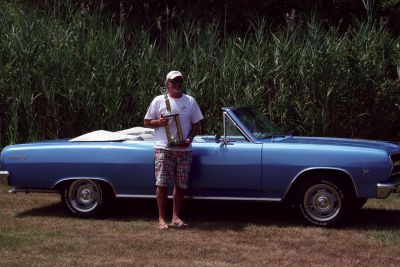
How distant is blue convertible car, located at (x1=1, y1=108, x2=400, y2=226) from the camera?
7.14 m

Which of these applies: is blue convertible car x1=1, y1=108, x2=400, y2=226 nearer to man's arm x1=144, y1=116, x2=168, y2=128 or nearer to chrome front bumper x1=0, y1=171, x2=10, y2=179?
chrome front bumper x1=0, y1=171, x2=10, y2=179

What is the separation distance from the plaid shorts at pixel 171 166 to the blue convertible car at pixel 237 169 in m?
0.21

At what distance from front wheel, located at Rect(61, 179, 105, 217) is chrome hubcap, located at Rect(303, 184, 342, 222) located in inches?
85.6

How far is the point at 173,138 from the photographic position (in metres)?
7.21

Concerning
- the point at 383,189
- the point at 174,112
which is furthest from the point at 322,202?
the point at 174,112

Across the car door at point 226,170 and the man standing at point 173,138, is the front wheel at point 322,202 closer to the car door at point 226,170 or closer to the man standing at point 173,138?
the car door at point 226,170

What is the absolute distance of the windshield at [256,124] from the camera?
763 centimetres

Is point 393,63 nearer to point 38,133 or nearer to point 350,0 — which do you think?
point 38,133

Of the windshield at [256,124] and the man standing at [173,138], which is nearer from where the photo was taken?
the man standing at [173,138]

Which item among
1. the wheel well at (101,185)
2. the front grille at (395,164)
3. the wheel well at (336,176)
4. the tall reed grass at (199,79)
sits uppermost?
the tall reed grass at (199,79)

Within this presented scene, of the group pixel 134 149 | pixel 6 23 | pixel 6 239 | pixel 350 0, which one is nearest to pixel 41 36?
pixel 6 23

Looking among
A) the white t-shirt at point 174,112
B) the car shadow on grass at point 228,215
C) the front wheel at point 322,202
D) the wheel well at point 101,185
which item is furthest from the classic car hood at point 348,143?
the wheel well at point 101,185

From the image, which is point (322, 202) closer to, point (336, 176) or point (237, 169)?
point (336, 176)

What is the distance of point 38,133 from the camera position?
11102mm
